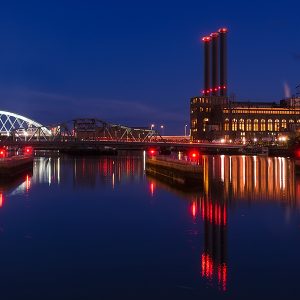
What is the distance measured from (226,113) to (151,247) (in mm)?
163667

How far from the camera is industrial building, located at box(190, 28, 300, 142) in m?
177

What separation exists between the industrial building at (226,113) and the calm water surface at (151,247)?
14768 cm

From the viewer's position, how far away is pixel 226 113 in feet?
583

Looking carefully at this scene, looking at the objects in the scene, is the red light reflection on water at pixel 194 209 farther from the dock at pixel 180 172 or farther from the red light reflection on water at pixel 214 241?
the dock at pixel 180 172

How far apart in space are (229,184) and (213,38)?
14776cm

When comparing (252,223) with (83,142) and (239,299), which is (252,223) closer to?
(239,299)

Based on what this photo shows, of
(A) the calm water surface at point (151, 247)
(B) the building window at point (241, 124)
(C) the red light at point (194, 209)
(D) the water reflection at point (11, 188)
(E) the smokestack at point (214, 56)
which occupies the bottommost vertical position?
(A) the calm water surface at point (151, 247)

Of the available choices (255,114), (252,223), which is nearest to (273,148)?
(255,114)

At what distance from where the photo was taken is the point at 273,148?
11431 cm

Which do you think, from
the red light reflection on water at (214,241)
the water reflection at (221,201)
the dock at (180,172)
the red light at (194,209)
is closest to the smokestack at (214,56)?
the dock at (180,172)

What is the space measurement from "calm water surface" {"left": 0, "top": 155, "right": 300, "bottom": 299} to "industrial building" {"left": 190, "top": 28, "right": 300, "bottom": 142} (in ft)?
485

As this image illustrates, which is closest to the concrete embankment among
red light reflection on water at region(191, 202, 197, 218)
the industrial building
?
red light reflection on water at region(191, 202, 197, 218)

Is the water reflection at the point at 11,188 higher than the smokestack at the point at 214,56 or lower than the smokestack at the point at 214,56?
lower

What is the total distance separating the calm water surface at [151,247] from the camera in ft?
40.7
